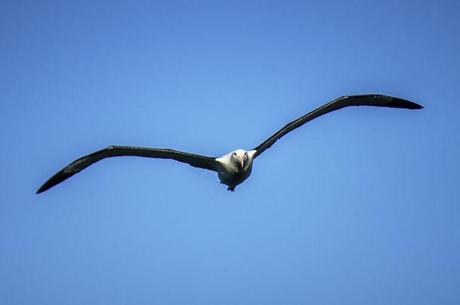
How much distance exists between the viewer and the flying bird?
18484 millimetres

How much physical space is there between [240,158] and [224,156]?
1.15 m

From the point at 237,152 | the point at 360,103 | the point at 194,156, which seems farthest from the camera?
the point at 360,103

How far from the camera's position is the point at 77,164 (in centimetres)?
1944

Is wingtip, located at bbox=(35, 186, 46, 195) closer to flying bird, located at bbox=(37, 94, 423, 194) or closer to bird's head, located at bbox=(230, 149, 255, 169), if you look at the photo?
flying bird, located at bbox=(37, 94, 423, 194)

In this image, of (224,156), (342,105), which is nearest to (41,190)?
(224,156)

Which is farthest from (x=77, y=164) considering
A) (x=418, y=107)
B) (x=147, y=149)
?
(x=418, y=107)

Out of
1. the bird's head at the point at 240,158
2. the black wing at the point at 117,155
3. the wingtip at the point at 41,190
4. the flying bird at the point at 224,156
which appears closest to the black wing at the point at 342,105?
the flying bird at the point at 224,156

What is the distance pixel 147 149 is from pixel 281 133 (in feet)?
14.9

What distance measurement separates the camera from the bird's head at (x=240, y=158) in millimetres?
18203

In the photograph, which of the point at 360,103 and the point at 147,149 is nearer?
the point at 147,149

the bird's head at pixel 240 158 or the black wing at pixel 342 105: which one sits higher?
the black wing at pixel 342 105

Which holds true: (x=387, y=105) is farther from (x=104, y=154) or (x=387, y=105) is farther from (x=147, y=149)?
(x=104, y=154)

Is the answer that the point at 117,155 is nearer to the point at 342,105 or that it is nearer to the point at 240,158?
the point at 240,158

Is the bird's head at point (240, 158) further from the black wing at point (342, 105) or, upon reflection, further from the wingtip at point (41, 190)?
the wingtip at point (41, 190)
